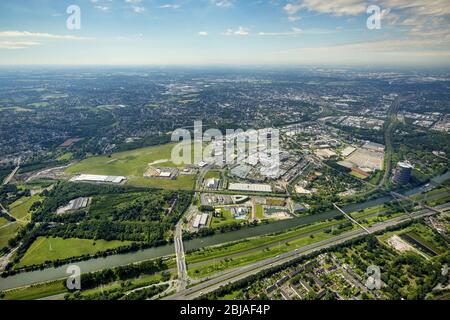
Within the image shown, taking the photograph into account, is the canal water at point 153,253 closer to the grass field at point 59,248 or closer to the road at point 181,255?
the road at point 181,255

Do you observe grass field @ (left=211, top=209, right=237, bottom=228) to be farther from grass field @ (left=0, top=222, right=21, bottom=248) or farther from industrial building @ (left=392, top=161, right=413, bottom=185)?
industrial building @ (left=392, top=161, right=413, bottom=185)

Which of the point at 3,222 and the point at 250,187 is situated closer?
the point at 3,222

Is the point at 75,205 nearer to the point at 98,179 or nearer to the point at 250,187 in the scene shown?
the point at 98,179

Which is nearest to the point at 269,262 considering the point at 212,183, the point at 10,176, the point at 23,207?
the point at 212,183

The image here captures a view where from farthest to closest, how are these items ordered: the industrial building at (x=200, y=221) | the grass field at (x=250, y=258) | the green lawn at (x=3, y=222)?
the green lawn at (x=3, y=222) < the industrial building at (x=200, y=221) < the grass field at (x=250, y=258)

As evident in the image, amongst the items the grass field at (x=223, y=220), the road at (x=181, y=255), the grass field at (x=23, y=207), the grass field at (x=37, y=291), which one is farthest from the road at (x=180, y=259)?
the grass field at (x=23, y=207)

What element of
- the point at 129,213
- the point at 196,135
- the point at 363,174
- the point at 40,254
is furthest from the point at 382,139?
the point at 40,254
